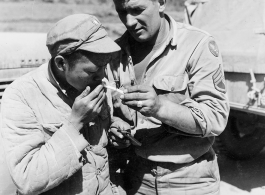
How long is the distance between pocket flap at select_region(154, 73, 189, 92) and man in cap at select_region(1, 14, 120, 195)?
487 millimetres

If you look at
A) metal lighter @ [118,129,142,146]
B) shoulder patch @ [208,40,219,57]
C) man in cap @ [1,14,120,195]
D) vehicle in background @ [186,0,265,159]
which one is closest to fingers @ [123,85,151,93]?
man in cap @ [1,14,120,195]

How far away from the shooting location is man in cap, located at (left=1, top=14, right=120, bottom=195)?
5.60 feet

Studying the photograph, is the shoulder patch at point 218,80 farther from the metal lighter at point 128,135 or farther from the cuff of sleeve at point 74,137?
the cuff of sleeve at point 74,137

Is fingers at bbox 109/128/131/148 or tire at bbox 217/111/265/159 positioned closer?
fingers at bbox 109/128/131/148

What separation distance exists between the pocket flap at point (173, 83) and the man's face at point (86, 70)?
0.49m

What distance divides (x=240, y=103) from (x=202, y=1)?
79.7 inches

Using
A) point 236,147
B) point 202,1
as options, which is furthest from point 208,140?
point 202,1

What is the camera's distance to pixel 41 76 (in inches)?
76.7

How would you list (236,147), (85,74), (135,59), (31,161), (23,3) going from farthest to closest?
1. (23,3)
2. (236,147)
3. (135,59)
4. (85,74)
5. (31,161)

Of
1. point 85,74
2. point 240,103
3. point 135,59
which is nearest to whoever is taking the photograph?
point 85,74

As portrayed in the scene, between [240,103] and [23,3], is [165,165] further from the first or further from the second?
[23,3]

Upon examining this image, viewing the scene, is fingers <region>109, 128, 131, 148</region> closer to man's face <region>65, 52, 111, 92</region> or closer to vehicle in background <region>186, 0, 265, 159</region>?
man's face <region>65, 52, 111, 92</region>

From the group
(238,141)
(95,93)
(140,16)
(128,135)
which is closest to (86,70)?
(95,93)

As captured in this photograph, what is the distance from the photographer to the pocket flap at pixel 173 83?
225 cm
